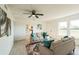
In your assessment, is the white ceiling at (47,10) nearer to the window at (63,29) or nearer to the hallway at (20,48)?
the window at (63,29)

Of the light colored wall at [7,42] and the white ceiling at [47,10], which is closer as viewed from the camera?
the white ceiling at [47,10]


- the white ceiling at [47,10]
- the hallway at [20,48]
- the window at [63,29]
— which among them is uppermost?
the white ceiling at [47,10]

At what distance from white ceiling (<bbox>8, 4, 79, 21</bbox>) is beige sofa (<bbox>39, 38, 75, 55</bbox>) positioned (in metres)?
0.50

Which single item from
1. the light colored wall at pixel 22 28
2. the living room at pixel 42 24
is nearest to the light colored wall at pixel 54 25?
the living room at pixel 42 24

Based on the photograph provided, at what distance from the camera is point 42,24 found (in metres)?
2.28

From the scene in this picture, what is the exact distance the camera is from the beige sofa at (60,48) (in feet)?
7.04

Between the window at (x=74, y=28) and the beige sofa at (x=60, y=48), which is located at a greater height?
the window at (x=74, y=28)

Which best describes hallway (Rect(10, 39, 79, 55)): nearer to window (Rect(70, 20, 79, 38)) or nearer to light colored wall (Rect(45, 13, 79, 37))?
window (Rect(70, 20, 79, 38))

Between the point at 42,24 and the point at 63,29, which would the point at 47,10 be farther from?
the point at 63,29
